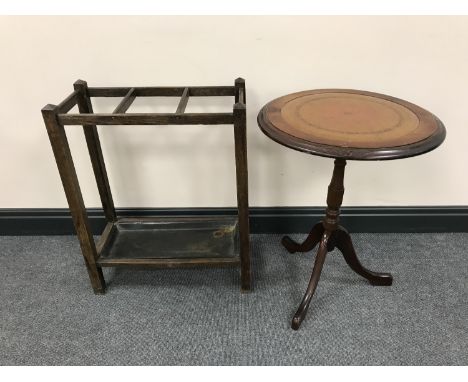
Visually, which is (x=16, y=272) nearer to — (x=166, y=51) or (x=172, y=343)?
(x=172, y=343)

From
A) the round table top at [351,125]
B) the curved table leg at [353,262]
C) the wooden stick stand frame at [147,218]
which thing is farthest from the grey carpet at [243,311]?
the round table top at [351,125]

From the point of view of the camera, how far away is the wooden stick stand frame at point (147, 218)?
1146 mm

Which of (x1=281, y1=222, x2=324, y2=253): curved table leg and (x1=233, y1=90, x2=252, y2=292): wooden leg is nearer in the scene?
(x1=233, y1=90, x2=252, y2=292): wooden leg

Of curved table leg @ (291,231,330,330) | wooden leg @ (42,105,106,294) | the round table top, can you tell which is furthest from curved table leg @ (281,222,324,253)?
wooden leg @ (42,105,106,294)

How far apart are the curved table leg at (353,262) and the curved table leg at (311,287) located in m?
0.06

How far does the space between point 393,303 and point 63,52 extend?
5.47ft

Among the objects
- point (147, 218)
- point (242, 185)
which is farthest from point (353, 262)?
point (147, 218)

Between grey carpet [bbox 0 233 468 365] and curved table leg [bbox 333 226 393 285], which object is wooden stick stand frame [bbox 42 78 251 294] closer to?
grey carpet [bbox 0 233 468 365]

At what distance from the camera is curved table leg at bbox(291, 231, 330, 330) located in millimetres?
1335

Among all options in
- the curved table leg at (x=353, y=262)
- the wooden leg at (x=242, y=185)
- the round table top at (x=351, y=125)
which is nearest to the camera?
the round table top at (x=351, y=125)

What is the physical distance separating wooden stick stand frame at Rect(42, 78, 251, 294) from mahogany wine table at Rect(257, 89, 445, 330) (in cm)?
18

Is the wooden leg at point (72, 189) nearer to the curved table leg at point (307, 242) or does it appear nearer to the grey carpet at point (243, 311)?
the grey carpet at point (243, 311)

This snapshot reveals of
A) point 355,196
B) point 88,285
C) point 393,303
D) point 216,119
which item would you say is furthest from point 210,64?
point 393,303

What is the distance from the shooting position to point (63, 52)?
1.45m
